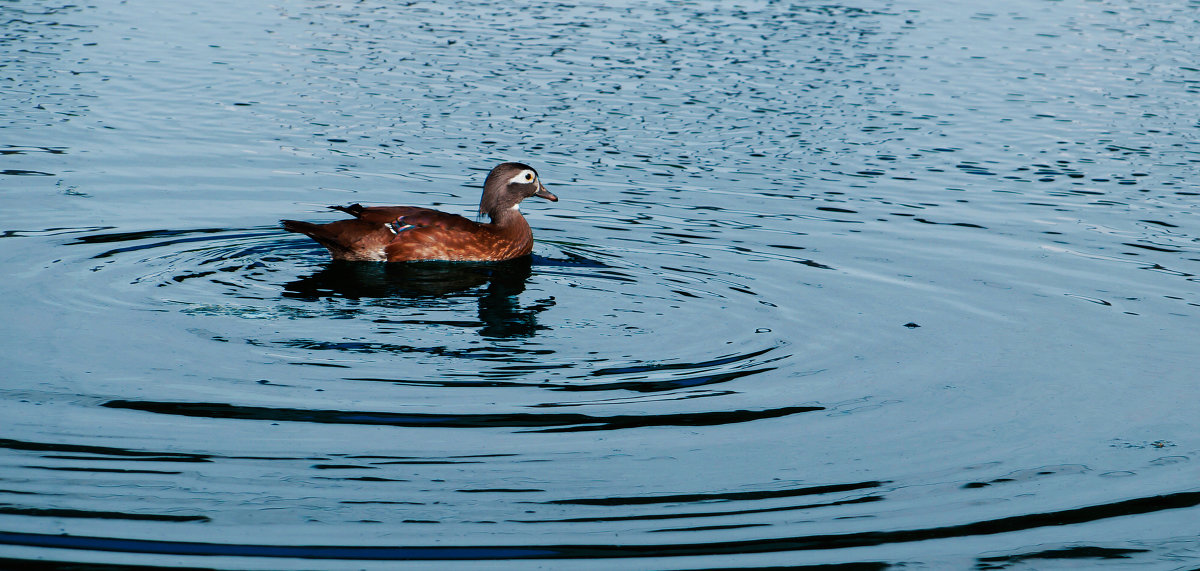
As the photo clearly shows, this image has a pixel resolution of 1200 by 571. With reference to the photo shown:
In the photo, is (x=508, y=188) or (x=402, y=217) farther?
(x=508, y=188)

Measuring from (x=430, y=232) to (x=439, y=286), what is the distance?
2.85ft

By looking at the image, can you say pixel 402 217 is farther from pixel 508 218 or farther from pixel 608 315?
pixel 608 315

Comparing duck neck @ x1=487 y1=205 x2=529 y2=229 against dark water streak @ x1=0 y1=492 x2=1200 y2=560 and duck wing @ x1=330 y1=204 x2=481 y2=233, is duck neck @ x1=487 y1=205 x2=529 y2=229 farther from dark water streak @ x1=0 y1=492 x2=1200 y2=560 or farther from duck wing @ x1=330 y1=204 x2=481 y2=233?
dark water streak @ x1=0 y1=492 x2=1200 y2=560

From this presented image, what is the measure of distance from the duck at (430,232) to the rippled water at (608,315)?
237 millimetres

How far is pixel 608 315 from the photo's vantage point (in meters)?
9.39

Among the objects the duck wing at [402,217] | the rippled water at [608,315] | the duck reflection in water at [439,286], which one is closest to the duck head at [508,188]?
the rippled water at [608,315]

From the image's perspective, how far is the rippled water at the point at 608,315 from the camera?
19.6 feet

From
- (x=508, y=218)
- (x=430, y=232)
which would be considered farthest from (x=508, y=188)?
(x=430, y=232)

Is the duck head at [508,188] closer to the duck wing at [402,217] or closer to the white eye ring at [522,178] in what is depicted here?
the white eye ring at [522,178]

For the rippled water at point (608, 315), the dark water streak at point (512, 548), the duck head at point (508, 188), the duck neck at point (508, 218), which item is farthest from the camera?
the duck head at point (508, 188)

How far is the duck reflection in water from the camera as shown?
9430 millimetres

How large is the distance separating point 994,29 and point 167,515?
20050 mm

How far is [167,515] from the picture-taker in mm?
5773

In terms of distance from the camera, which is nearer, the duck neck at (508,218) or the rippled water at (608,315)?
the rippled water at (608,315)
